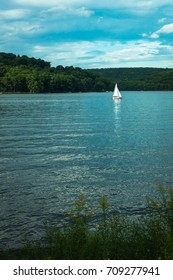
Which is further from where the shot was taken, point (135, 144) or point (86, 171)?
point (135, 144)

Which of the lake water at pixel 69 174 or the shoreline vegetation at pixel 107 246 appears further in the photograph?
the lake water at pixel 69 174

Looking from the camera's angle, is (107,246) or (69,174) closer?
(107,246)

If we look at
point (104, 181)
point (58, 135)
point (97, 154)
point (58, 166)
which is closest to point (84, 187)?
point (104, 181)

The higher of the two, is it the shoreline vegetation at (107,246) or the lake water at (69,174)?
the shoreline vegetation at (107,246)

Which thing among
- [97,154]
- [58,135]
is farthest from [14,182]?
[58,135]

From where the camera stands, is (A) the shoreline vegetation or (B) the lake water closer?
(A) the shoreline vegetation

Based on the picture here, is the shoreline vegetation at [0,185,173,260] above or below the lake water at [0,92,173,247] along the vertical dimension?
above

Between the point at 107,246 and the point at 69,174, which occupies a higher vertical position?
the point at 107,246

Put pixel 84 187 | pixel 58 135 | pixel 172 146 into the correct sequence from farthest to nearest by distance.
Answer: pixel 58 135 < pixel 172 146 < pixel 84 187

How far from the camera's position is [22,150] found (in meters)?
36.0

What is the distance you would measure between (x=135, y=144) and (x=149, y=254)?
101 feet

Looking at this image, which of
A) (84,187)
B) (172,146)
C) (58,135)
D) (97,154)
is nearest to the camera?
(84,187)
